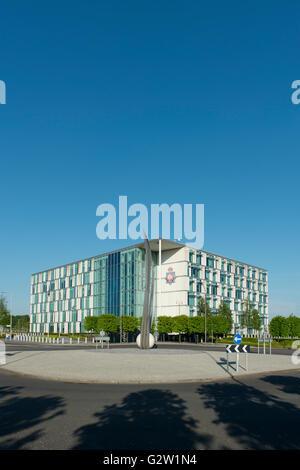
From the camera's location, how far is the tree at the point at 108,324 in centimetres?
7588

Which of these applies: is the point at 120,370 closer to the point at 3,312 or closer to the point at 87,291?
the point at 3,312

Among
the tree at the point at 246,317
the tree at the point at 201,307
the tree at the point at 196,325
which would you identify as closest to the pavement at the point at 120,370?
the tree at the point at 196,325

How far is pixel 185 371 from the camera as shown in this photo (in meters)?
20.8

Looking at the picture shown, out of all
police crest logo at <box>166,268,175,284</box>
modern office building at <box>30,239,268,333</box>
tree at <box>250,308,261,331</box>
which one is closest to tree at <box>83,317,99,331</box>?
modern office building at <box>30,239,268,333</box>

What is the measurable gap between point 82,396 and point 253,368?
1305cm

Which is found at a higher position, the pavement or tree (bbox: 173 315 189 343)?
the pavement

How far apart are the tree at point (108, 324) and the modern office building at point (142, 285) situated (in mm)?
10540

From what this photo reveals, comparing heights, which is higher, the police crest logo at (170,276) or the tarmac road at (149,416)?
the police crest logo at (170,276)

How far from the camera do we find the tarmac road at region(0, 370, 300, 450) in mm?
7660

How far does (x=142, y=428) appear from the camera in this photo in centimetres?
880

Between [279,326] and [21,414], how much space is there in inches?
3231

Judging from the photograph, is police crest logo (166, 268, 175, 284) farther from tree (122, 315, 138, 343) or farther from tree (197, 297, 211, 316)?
tree (122, 315, 138, 343)

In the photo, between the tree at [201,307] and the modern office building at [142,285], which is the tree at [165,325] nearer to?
the modern office building at [142,285]

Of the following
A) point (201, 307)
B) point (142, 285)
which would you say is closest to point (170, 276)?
point (142, 285)
